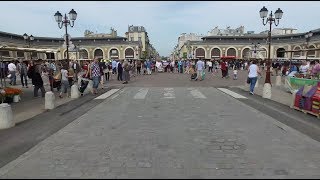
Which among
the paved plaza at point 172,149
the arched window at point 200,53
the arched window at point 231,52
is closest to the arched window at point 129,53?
the arched window at point 200,53

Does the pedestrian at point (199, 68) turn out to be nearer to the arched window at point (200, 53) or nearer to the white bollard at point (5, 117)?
the white bollard at point (5, 117)

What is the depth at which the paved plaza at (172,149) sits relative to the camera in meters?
5.13

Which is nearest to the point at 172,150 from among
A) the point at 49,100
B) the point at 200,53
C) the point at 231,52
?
the point at 49,100

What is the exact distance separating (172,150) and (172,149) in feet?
0.23

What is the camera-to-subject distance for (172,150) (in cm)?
624

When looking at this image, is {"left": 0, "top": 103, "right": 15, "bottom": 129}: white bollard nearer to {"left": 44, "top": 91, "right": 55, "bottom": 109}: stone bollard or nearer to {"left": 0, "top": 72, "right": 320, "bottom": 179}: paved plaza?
{"left": 0, "top": 72, "right": 320, "bottom": 179}: paved plaza

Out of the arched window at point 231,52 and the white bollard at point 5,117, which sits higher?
the arched window at point 231,52

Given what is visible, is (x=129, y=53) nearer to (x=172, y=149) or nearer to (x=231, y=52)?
(x=231, y=52)

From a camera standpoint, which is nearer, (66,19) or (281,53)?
(66,19)

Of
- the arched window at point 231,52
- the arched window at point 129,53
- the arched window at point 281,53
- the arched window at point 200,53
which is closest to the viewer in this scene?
the arched window at point 281,53

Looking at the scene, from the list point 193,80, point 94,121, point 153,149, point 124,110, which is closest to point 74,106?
point 124,110

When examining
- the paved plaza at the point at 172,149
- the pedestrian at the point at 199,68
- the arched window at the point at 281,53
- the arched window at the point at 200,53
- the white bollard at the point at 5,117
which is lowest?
the paved plaza at the point at 172,149

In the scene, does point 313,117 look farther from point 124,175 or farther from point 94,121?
point 124,175

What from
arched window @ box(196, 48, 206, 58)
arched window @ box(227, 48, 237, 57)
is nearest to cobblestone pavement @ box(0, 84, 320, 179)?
arched window @ box(196, 48, 206, 58)
